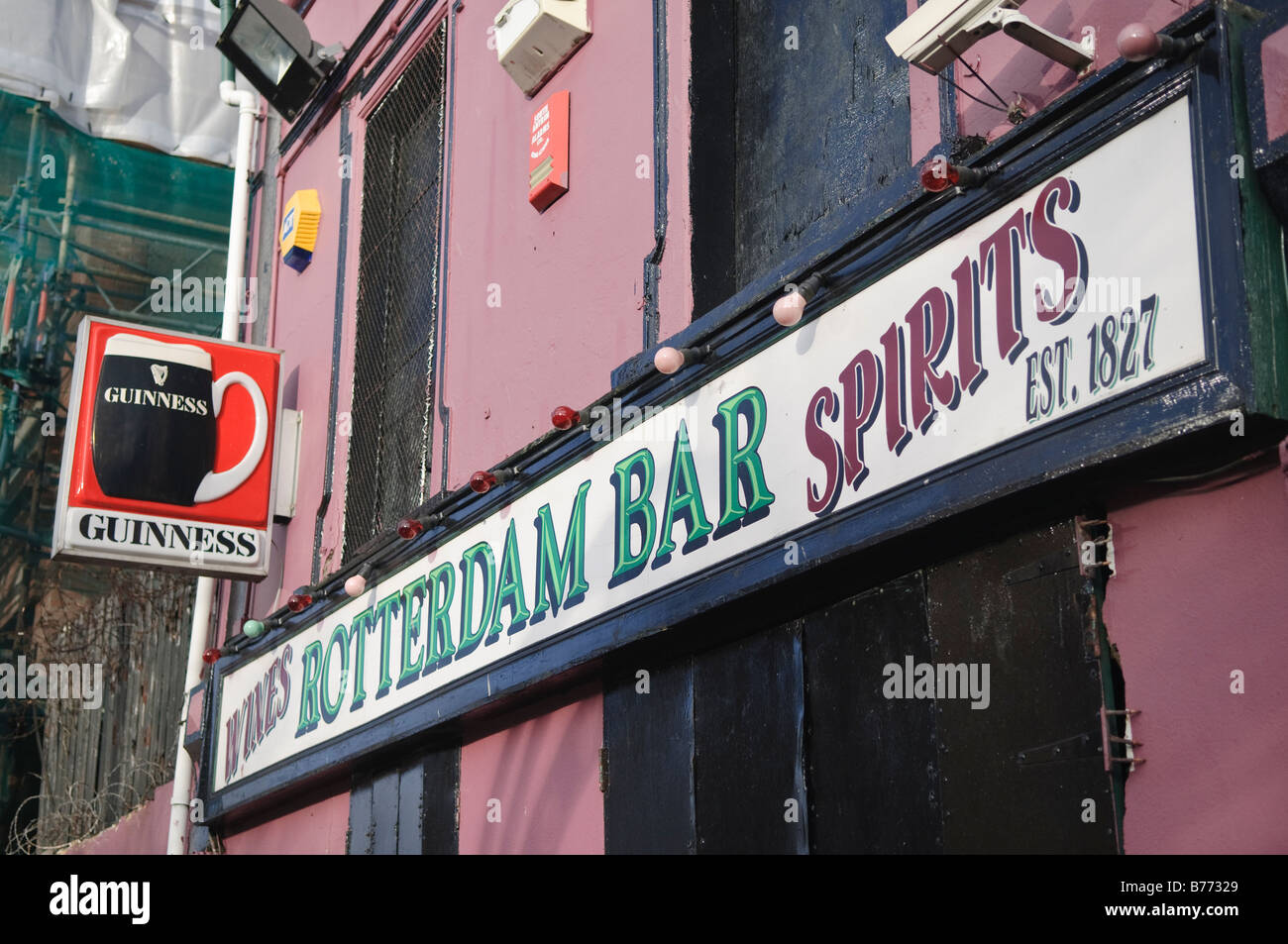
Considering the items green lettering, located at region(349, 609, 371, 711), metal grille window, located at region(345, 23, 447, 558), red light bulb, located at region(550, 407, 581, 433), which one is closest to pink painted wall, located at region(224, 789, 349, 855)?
green lettering, located at region(349, 609, 371, 711)

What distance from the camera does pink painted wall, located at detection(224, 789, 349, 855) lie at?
8.08 meters

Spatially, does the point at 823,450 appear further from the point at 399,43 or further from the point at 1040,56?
the point at 399,43

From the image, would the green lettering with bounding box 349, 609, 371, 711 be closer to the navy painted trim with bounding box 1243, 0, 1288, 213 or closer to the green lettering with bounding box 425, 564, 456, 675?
the green lettering with bounding box 425, 564, 456, 675

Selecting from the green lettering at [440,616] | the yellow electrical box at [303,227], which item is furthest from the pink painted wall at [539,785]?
the yellow electrical box at [303,227]

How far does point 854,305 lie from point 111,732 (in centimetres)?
947

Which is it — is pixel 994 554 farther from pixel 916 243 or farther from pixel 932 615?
pixel 916 243

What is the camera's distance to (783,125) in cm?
608

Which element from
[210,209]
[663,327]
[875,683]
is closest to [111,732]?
[210,209]

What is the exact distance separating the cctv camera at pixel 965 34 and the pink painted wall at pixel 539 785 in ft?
9.43

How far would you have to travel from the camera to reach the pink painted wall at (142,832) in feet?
33.4

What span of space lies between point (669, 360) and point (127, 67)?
10.8m

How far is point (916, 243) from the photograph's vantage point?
445 cm

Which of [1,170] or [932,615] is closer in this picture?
[932,615]
